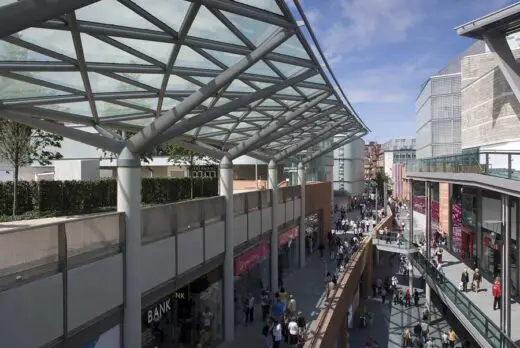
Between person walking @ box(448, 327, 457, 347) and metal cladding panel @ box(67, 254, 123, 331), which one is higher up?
metal cladding panel @ box(67, 254, 123, 331)

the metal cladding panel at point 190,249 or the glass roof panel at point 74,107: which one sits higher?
the glass roof panel at point 74,107

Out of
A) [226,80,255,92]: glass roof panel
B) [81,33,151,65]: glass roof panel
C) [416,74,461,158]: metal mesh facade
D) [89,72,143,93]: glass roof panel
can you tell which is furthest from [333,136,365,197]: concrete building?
[81,33,151,65]: glass roof panel

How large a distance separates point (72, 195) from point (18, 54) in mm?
20570

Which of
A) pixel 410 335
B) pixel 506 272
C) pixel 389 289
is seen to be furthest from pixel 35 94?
pixel 389 289

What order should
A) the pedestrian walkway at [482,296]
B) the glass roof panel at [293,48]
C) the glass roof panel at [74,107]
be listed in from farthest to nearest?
the pedestrian walkway at [482,296] < the glass roof panel at [74,107] < the glass roof panel at [293,48]

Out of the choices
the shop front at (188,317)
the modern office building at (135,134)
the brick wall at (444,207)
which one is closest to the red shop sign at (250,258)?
the modern office building at (135,134)

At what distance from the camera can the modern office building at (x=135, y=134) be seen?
7723 mm

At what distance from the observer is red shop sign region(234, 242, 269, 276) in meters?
18.8

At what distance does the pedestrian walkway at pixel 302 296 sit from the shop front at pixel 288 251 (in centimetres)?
48

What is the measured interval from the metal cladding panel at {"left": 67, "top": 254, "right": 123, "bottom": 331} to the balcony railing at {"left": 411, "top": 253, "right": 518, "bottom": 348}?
35.9ft

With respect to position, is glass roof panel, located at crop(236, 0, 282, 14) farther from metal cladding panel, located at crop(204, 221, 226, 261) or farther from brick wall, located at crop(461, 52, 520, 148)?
brick wall, located at crop(461, 52, 520, 148)

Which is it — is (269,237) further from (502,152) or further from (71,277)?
(71,277)

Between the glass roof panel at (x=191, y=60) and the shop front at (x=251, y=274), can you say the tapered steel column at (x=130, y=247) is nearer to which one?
the glass roof panel at (x=191, y=60)

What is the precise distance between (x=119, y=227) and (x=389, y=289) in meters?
28.2
